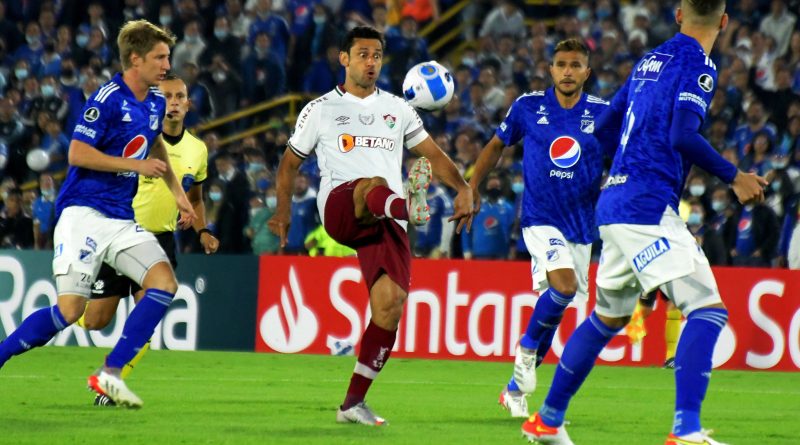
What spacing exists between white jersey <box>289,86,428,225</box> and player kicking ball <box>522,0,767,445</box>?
1.94 metres

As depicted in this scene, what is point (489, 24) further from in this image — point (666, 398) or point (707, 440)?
point (707, 440)

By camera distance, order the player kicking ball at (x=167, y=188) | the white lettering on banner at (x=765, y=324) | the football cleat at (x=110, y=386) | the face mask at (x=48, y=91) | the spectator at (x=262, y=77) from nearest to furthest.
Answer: the football cleat at (x=110, y=386), the player kicking ball at (x=167, y=188), the white lettering on banner at (x=765, y=324), the face mask at (x=48, y=91), the spectator at (x=262, y=77)

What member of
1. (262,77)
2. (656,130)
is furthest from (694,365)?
(262,77)

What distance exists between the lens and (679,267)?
6.68 metres

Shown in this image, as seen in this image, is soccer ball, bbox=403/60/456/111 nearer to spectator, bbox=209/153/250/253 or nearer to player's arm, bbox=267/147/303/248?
player's arm, bbox=267/147/303/248

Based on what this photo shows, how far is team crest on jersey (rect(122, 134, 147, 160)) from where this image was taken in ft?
29.2

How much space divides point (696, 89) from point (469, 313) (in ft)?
28.6

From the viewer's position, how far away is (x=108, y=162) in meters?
8.55

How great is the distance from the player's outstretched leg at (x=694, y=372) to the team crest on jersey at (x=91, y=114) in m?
3.93

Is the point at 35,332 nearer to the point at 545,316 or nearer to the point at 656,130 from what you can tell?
the point at 545,316

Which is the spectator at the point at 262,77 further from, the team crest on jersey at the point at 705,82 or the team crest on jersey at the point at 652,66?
the team crest on jersey at the point at 705,82

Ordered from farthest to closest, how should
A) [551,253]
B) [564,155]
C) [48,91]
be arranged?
[48,91] → [564,155] → [551,253]

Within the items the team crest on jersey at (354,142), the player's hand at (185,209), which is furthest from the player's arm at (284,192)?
the player's hand at (185,209)

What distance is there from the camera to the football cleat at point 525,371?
9.12m
